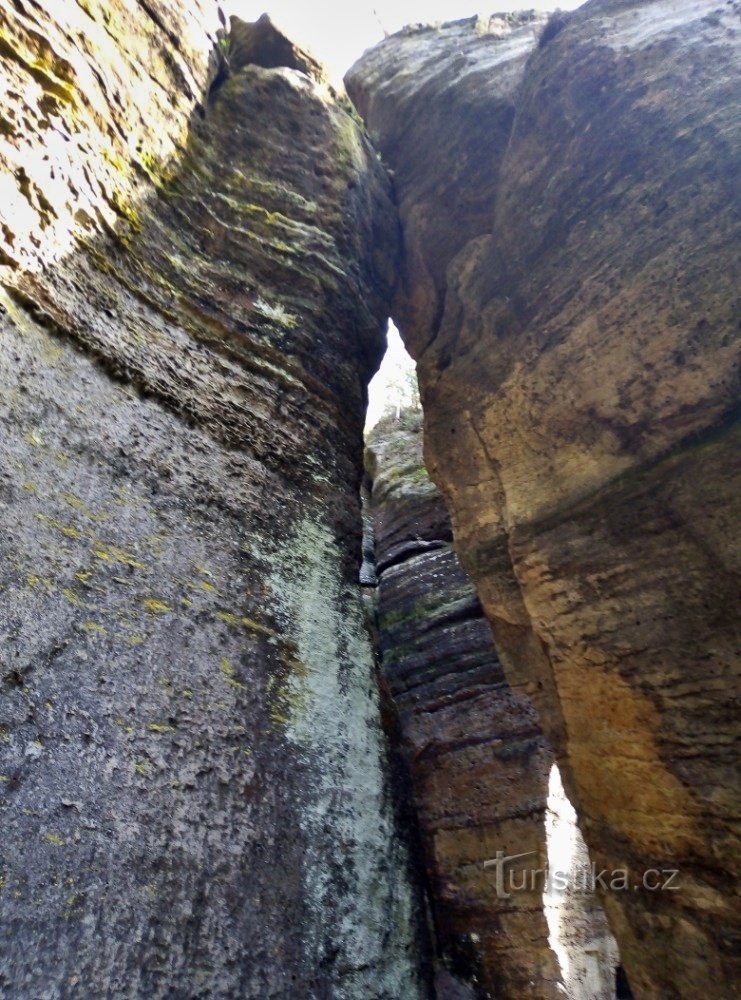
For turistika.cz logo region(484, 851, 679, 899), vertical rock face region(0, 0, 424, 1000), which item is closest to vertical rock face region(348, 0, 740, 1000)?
vertical rock face region(0, 0, 424, 1000)

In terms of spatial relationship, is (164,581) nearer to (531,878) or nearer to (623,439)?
(623,439)

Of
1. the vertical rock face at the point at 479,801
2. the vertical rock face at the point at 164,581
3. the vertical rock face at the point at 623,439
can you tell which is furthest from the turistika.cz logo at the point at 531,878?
the vertical rock face at the point at 164,581

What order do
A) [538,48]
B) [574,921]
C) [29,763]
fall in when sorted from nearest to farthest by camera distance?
[29,763] < [538,48] < [574,921]

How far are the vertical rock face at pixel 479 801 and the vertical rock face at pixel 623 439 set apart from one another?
73.5 inches

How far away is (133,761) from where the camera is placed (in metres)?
2.43

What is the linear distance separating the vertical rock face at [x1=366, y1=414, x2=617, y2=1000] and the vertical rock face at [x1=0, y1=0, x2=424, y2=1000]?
1917 millimetres

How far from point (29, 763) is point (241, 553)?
1560 mm

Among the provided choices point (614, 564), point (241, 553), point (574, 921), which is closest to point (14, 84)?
point (241, 553)

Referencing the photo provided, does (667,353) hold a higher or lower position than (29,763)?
higher

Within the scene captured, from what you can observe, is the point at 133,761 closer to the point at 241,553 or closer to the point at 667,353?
the point at 241,553

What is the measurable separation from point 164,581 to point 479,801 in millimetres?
5063

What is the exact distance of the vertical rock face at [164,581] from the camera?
221 cm

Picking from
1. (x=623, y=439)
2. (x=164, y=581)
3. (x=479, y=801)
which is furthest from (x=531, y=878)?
(x=164, y=581)

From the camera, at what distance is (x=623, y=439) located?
3809mm
